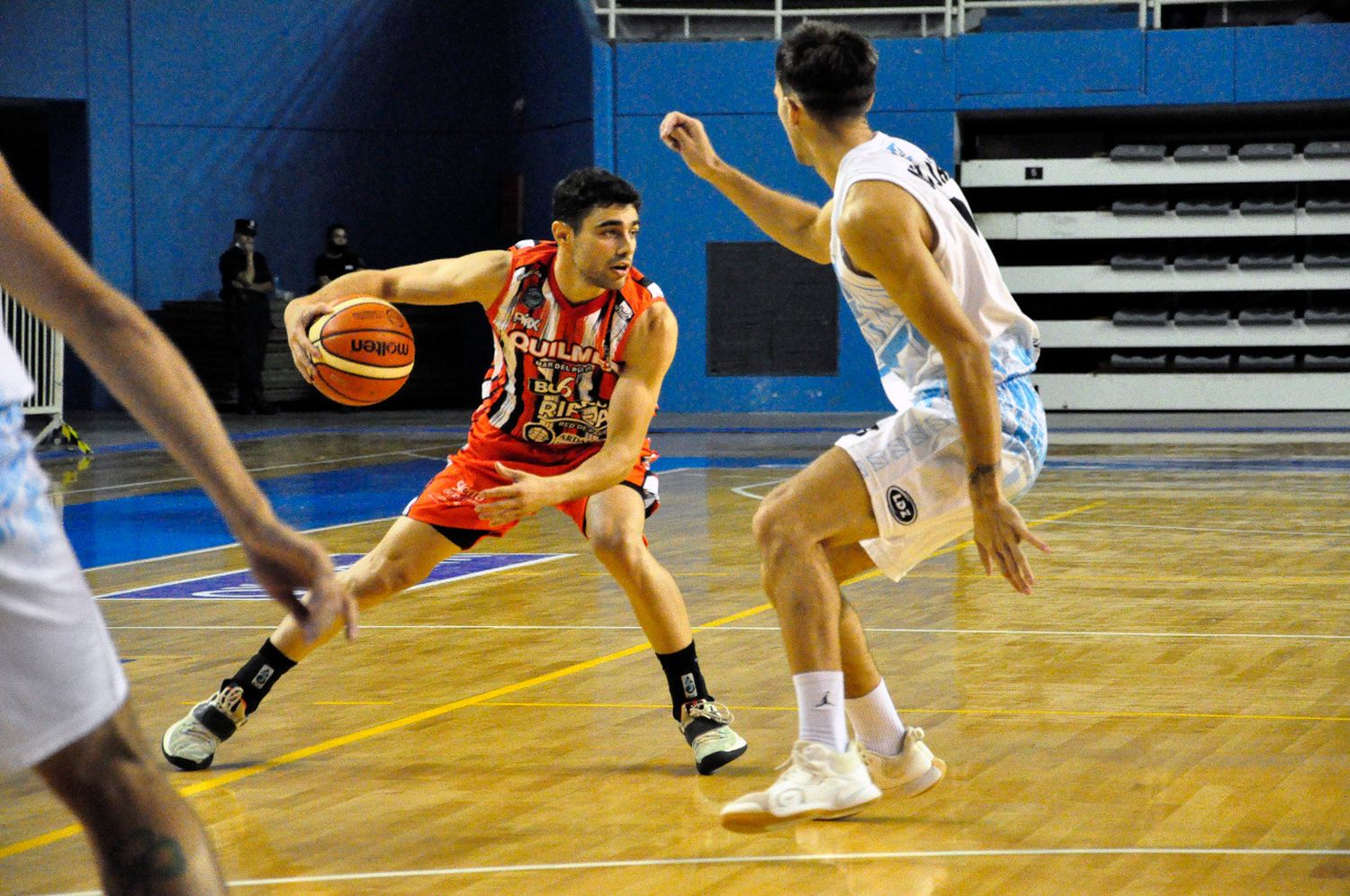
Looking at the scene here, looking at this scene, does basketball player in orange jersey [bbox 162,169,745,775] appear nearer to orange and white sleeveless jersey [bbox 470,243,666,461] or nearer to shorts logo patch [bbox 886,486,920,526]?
orange and white sleeveless jersey [bbox 470,243,666,461]

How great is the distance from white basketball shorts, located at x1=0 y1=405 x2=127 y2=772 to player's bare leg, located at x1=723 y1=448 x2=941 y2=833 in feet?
6.21

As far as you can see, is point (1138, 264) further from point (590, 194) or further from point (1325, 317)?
point (590, 194)

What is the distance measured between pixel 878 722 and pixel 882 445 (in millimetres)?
665

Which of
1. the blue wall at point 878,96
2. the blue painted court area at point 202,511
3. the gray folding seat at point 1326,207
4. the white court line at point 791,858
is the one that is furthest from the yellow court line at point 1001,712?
the gray folding seat at point 1326,207

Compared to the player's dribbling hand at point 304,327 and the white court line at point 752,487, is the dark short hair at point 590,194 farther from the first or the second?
the white court line at point 752,487

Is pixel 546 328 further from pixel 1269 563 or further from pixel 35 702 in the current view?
pixel 1269 563

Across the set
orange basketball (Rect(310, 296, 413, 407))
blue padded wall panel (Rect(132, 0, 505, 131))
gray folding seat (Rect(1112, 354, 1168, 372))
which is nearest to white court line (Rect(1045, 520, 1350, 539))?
orange basketball (Rect(310, 296, 413, 407))

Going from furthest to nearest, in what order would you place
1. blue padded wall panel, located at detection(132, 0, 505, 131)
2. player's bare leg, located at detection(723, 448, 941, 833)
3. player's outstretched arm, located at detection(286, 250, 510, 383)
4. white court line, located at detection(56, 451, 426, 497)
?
blue padded wall panel, located at detection(132, 0, 505, 131) < white court line, located at detection(56, 451, 426, 497) < player's outstretched arm, located at detection(286, 250, 510, 383) < player's bare leg, located at detection(723, 448, 941, 833)

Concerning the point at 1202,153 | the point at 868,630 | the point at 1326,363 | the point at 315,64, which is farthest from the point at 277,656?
the point at 315,64

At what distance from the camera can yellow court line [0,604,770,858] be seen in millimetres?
3750

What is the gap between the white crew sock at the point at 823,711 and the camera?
3541mm

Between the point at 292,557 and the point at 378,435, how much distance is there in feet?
47.7

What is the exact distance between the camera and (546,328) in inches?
186

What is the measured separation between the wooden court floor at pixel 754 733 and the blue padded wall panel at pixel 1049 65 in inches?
359
